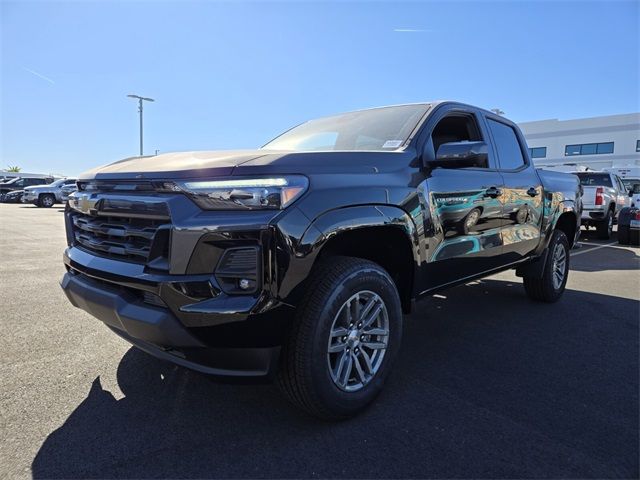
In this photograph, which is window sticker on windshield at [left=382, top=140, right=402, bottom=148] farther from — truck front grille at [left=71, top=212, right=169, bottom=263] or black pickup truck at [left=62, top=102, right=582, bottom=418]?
truck front grille at [left=71, top=212, right=169, bottom=263]

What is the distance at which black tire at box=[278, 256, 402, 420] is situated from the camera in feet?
7.25

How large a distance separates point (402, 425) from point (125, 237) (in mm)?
1779

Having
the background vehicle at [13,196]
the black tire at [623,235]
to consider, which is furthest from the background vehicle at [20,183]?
the black tire at [623,235]

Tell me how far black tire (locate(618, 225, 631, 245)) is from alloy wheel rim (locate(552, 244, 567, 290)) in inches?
283

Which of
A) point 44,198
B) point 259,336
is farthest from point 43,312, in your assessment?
point 44,198

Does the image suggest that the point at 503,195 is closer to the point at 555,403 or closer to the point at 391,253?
the point at 391,253

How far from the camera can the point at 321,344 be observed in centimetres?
224

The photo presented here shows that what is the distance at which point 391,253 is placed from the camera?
293 centimetres

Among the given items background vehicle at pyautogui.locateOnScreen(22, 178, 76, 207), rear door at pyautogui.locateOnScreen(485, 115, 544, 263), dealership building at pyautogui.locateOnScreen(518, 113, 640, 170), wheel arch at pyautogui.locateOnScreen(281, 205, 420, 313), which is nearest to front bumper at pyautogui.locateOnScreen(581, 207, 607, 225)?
rear door at pyautogui.locateOnScreen(485, 115, 544, 263)

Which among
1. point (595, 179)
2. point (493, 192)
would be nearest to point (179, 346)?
point (493, 192)

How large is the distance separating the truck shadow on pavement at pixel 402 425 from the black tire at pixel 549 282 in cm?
137

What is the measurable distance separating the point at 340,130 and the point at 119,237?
1959mm

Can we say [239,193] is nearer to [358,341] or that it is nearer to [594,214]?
[358,341]

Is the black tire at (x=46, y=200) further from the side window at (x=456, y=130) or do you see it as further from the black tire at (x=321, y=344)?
the black tire at (x=321, y=344)
